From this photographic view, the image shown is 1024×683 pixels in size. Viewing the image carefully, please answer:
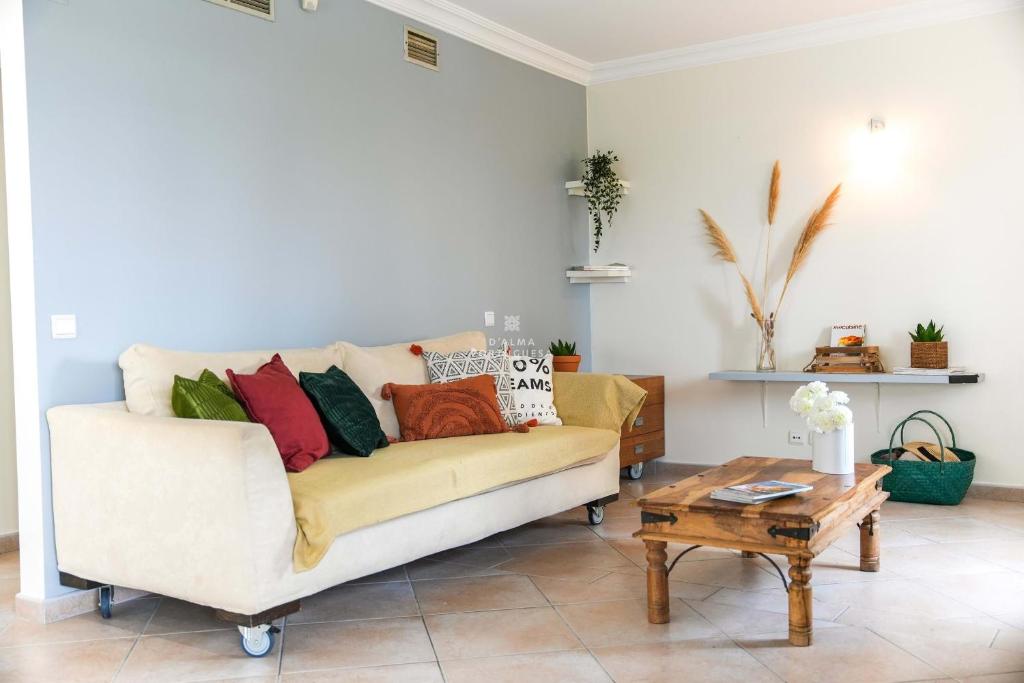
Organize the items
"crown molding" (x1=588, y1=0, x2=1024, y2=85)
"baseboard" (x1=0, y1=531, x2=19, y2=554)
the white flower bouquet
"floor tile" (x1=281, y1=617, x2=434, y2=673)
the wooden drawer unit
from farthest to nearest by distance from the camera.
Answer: the wooden drawer unit, "crown molding" (x1=588, y1=0, x2=1024, y2=85), "baseboard" (x1=0, y1=531, x2=19, y2=554), the white flower bouquet, "floor tile" (x1=281, y1=617, x2=434, y2=673)

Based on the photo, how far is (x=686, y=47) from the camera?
5.64 m

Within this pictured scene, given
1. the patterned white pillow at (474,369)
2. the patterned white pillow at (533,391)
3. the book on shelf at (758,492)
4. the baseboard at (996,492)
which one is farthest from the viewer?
the baseboard at (996,492)

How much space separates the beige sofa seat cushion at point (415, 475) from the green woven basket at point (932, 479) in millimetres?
1639

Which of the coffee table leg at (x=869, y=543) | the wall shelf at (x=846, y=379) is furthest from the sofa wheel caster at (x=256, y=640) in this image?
the wall shelf at (x=846, y=379)

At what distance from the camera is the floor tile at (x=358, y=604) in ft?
10.3

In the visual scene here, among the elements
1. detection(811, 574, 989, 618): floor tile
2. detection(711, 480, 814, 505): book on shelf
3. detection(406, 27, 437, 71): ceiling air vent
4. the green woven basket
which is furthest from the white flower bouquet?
detection(406, 27, 437, 71): ceiling air vent

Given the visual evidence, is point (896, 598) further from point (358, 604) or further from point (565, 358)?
point (565, 358)

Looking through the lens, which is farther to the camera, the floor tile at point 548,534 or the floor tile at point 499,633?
the floor tile at point 548,534

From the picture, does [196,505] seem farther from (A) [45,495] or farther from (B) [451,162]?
(B) [451,162]

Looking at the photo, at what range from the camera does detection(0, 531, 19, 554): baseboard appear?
412 centimetres

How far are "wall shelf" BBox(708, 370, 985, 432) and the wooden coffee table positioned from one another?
1666 millimetres

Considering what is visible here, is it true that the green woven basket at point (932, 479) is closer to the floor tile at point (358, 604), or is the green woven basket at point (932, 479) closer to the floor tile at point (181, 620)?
the floor tile at point (358, 604)

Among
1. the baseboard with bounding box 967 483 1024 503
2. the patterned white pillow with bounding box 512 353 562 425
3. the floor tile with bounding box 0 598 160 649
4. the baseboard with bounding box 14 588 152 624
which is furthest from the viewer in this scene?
the baseboard with bounding box 967 483 1024 503

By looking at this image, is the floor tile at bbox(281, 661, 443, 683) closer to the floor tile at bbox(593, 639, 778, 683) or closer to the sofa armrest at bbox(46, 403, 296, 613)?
the sofa armrest at bbox(46, 403, 296, 613)
